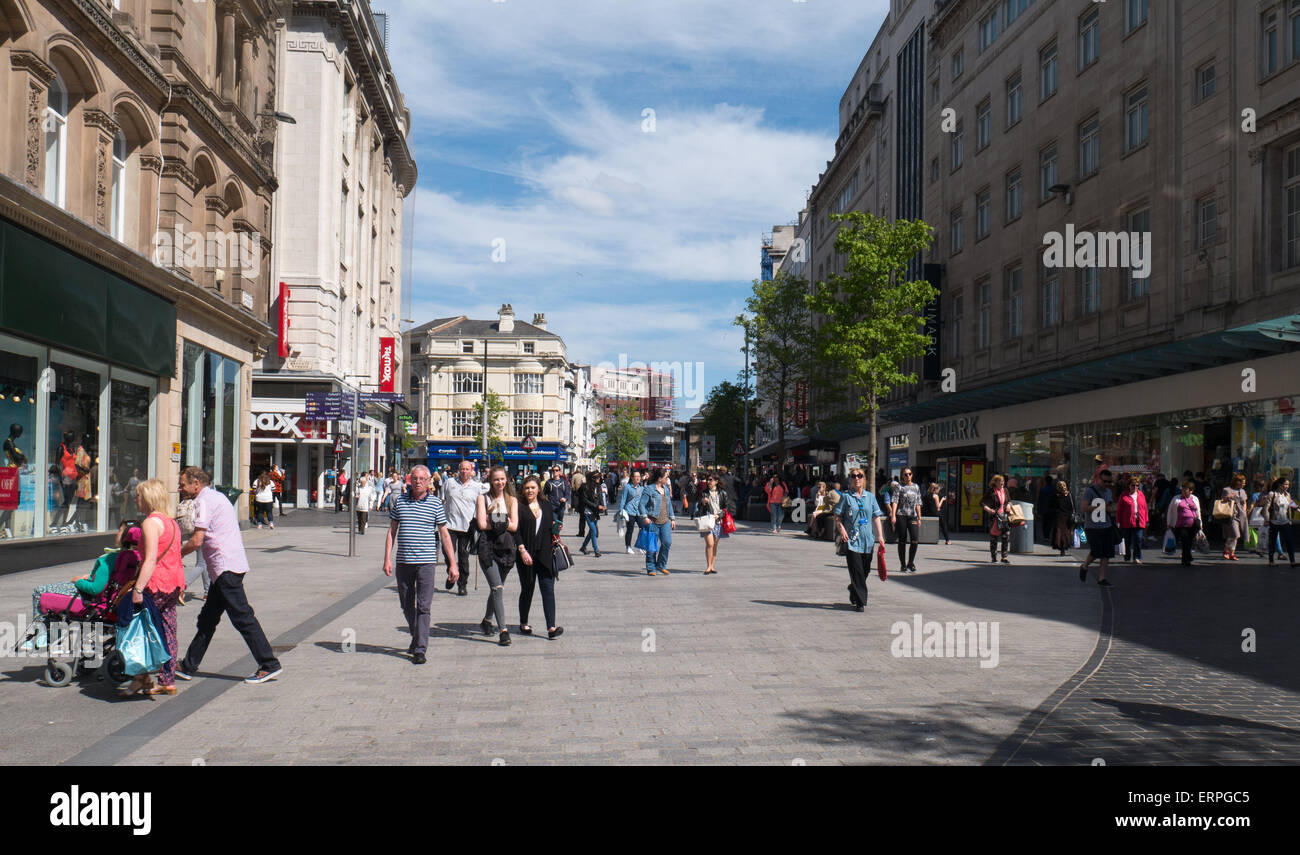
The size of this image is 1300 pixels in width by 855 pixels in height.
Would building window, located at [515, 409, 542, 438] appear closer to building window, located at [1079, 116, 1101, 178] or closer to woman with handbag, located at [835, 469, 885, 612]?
building window, located at [1079, 116, 1101, 178]

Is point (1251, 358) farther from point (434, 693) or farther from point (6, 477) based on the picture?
point (6, 477)

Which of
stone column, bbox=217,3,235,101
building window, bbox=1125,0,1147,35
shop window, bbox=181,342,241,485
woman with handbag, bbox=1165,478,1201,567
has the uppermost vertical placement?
building window, bbox=1125,0,1147,35

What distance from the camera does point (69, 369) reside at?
17.7m

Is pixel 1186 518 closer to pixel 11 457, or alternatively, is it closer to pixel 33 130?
pixel 11 457

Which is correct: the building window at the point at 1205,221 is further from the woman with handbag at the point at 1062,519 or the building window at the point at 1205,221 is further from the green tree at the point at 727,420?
the green tree at the point at 727,420

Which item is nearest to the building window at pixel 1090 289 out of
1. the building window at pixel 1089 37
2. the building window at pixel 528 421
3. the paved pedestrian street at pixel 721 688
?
the building window at pixel 1089 37

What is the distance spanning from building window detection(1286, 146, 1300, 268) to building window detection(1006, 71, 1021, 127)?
13853 mm

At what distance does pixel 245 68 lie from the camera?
89.3 feet

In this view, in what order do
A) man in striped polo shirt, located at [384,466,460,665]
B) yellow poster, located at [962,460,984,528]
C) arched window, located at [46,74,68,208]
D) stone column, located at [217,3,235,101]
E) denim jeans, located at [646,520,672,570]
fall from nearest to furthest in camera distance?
1. man in striped polo shirt, located at [384,466,460,665]
2. arched window, located at [46,74,68,208]
3. denim jeans, located at [646,520,672,570]
4. stone column, located at [217,3,235,101]
5. yellow poster, located at [962,460,984,528]

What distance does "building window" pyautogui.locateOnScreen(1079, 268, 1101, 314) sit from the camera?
28.8 meters

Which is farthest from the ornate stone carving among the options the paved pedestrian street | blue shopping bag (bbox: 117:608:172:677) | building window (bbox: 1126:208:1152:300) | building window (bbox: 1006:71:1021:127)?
building window (bbox: 1006:71:1021:127)

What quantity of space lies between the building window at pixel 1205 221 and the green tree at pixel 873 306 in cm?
964

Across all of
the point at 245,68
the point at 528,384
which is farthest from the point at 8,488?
the point at 528,384
